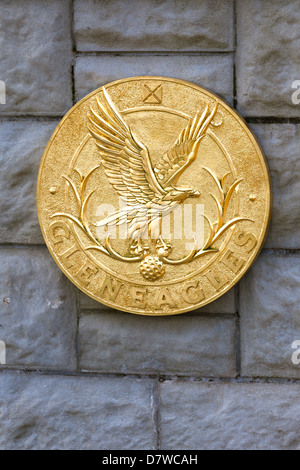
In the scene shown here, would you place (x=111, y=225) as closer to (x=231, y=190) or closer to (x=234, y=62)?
(x=231, y=190)

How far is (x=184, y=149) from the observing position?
4.40 ft

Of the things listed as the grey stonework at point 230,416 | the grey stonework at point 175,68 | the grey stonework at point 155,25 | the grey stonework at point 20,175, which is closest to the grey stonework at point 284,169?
the grey stonework at point 175,68

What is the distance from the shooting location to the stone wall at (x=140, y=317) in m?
1.37

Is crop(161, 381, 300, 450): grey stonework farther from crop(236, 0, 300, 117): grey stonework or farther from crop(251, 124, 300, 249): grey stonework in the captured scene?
crop(236, 0, 300, 117): grey stonework

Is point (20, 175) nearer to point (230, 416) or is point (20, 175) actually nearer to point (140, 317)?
point (140, 317)

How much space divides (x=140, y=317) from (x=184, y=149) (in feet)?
1.52

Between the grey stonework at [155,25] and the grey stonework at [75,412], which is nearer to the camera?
the grey stonework at [155,25]

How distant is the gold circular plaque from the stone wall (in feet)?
0.23

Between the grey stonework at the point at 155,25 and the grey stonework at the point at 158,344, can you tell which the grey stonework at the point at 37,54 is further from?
the grey stonework at the point at 158,344

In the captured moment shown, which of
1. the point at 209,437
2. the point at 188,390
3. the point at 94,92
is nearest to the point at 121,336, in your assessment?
the point at 188,390

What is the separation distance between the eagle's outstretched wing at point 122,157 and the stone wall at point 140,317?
11cm

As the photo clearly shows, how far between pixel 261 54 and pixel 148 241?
0.55 m

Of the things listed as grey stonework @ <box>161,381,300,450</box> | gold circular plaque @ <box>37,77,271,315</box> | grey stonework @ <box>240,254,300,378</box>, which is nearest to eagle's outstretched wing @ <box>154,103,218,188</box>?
gold circular plaque @ <box>37,77,271,315</box>

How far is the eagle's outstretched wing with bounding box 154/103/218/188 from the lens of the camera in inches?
52.5
